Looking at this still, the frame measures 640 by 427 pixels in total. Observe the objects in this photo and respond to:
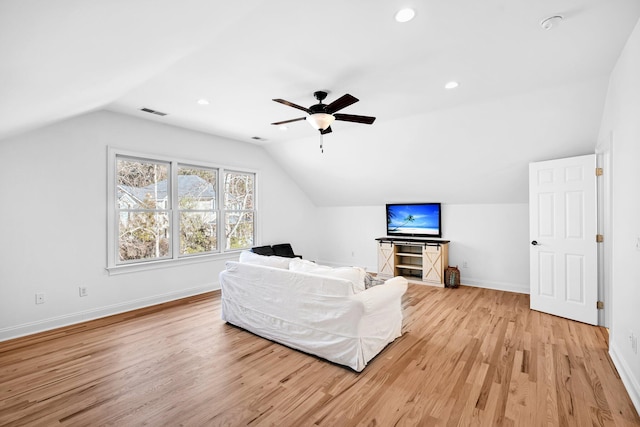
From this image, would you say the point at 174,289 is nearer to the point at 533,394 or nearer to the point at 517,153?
the point at 533,394

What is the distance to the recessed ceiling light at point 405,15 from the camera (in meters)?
2.13

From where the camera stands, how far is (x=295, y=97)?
12.3 feet

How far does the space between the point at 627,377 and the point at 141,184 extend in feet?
19.7

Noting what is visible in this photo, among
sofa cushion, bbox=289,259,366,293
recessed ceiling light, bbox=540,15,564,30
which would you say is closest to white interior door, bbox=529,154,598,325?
recessed ceiling light, bbox=540,15,564,30

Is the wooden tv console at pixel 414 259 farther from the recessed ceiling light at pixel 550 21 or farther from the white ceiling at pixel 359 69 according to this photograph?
the recessed ceiling light at pixel 550 21

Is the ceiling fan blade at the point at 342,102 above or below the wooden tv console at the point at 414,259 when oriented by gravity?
above

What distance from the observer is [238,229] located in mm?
6133

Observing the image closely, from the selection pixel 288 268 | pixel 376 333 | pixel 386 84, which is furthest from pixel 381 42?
pixel 376 333

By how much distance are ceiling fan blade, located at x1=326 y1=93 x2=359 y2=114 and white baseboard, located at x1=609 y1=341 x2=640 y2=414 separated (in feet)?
10.2

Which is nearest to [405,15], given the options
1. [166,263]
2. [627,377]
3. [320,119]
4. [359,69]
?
[359,69]

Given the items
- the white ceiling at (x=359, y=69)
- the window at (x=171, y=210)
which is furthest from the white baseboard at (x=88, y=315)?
the white ceiling at (x=359, y=69)

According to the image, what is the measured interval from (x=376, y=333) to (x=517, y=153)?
11.4 feet

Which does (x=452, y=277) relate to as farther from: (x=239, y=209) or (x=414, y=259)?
(x=239, y=209)

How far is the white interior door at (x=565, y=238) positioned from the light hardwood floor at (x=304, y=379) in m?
0.34
